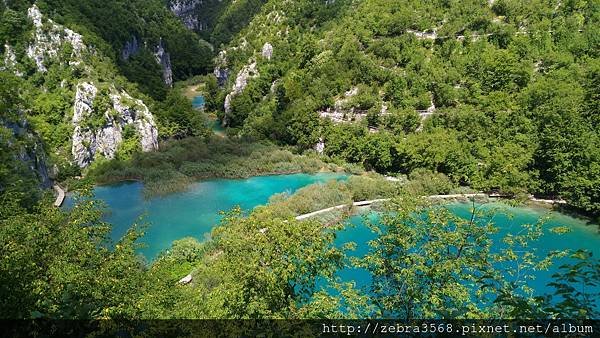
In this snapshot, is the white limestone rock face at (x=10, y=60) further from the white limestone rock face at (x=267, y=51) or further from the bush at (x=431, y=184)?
the bush at (x=431, y=184)

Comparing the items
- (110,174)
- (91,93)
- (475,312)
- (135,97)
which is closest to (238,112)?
(135,97)

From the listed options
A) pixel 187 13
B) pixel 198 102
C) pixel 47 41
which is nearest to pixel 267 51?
pixel 198 102

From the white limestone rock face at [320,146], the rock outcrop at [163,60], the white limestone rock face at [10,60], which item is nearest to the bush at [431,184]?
the white limestone rock face at [320,146]

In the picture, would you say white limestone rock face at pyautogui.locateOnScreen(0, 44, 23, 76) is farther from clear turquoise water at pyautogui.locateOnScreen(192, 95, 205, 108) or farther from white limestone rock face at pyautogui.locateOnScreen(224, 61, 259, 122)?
clear turquoise water at pyautogui.locateOnScreen(192, 95, 205, 108)

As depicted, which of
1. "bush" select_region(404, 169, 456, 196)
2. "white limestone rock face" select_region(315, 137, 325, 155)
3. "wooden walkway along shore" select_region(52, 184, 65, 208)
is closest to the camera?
"wooden walkway along shore" select_region(52, 184, 65, 208)

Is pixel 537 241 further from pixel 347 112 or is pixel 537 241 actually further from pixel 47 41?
pixel 47 41

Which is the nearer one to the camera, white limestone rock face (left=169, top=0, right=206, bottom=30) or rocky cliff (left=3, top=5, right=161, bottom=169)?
rocky cliff (left=3, top=5, right=161, bottom=169)

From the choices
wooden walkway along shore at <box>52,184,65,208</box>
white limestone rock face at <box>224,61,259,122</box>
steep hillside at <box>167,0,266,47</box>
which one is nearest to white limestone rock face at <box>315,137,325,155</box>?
white limestone rock face at <box>224,61,259,122</box>
